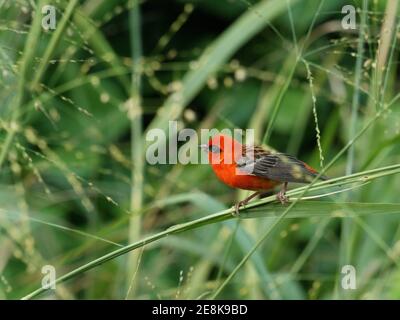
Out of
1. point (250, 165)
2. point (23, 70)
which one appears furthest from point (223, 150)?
point (23, 70)

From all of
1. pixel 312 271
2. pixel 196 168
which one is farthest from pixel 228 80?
pixel 312 271

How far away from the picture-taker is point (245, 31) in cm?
362

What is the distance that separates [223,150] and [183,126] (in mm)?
951

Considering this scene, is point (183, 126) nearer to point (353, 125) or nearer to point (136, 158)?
point (136, 158)

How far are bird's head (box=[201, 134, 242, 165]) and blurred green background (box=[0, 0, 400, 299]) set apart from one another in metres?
0.09

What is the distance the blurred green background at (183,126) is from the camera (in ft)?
8.36

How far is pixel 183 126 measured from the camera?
12.9ft

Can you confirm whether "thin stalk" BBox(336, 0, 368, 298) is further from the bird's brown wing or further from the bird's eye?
the bird's eye

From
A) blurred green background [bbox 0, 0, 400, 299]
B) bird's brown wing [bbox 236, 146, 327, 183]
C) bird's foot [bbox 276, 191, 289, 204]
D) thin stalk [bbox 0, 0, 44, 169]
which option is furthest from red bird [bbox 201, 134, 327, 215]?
thin stalk [bbox 0, 0, 44, 169]

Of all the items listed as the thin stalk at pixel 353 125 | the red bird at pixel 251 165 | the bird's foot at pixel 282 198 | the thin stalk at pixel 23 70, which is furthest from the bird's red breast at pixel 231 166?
the thin stalk at pixel 23 70

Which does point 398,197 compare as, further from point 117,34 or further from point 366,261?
point 117,34

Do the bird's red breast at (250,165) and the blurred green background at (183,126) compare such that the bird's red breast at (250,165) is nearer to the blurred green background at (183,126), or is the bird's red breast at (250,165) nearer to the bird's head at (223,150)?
the bird's head at (223,150)

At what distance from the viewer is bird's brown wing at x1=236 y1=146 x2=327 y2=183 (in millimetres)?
2670

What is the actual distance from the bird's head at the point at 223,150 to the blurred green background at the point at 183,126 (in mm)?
87
